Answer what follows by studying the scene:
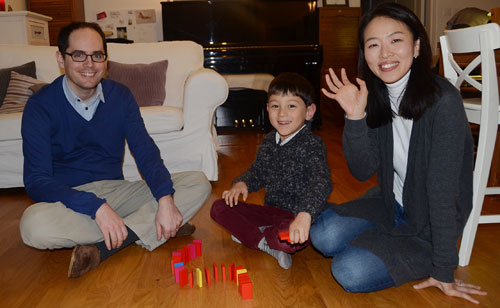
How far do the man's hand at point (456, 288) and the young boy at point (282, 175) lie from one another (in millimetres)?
428

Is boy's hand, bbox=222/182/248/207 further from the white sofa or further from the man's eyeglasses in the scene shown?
the white sofa

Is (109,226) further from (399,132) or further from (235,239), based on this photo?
(399,132)

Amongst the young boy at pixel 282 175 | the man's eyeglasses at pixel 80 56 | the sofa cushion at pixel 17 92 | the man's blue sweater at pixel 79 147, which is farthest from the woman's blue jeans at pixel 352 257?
the sofa cushion at pixel 17 92

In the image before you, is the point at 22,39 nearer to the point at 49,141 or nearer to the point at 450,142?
the point at 49,141

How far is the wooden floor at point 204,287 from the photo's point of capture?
56.4 inches

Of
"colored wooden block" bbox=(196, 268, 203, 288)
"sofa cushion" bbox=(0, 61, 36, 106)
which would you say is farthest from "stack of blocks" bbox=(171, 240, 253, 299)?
"sofa cushion" bbox=(0, 61, 36, 106)

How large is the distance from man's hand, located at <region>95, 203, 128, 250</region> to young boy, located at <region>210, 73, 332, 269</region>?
1.33 ft

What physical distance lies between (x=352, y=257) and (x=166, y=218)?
2.23 ft

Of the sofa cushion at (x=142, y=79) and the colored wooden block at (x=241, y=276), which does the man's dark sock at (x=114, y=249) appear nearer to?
the colored wooden block at (x=241, y=276)

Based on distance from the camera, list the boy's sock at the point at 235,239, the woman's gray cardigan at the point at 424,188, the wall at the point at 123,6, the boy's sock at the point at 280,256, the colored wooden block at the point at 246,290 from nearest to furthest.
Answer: the woman's gray cardigan at the point at 424,188 < the colored wooden block at the point at 246,290 < the boy's sock at the point at 280,256 < the boy's sock at the point at 235,239 < the wall at the point at 123,6

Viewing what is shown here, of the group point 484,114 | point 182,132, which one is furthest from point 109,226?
point 182,132

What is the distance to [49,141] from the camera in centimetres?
170

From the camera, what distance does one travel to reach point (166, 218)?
168 cm

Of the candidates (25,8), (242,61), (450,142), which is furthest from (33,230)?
(25,8)
